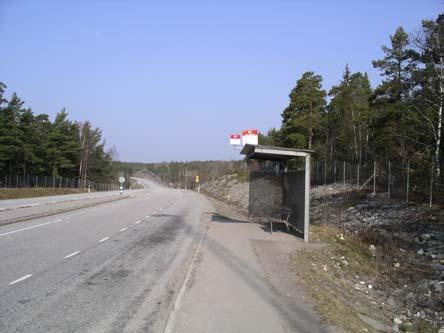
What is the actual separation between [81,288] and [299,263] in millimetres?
6041

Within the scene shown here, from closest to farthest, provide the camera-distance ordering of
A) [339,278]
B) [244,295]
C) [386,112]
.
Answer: [244,295]
[339,278]
[386,112]

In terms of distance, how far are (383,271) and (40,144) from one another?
67.5 m

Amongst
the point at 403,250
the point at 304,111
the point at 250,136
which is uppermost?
the point at 304,111

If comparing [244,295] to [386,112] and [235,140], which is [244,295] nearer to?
[235,140]

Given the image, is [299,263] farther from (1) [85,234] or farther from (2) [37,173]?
(2) [37,173]

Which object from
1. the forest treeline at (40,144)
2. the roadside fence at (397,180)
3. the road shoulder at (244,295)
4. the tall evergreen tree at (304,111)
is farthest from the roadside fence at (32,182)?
the road shoulder at (244,295)

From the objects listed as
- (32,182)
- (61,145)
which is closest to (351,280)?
(32,182)

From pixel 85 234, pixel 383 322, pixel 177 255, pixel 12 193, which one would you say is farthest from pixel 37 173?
pixel 383 322

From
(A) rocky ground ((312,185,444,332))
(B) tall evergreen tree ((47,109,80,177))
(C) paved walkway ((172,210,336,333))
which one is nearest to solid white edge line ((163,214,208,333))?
(C) paved walkway ((172,210,336,333))

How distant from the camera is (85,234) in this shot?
16.8m

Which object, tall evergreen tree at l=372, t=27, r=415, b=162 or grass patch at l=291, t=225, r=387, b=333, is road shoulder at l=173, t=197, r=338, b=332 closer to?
grass patch at l=291, t=225, r=387, b=333

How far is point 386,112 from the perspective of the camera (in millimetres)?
39406

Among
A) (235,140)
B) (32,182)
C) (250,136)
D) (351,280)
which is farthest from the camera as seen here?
(32,182)

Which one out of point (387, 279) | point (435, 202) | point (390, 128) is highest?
point (390, 128)
